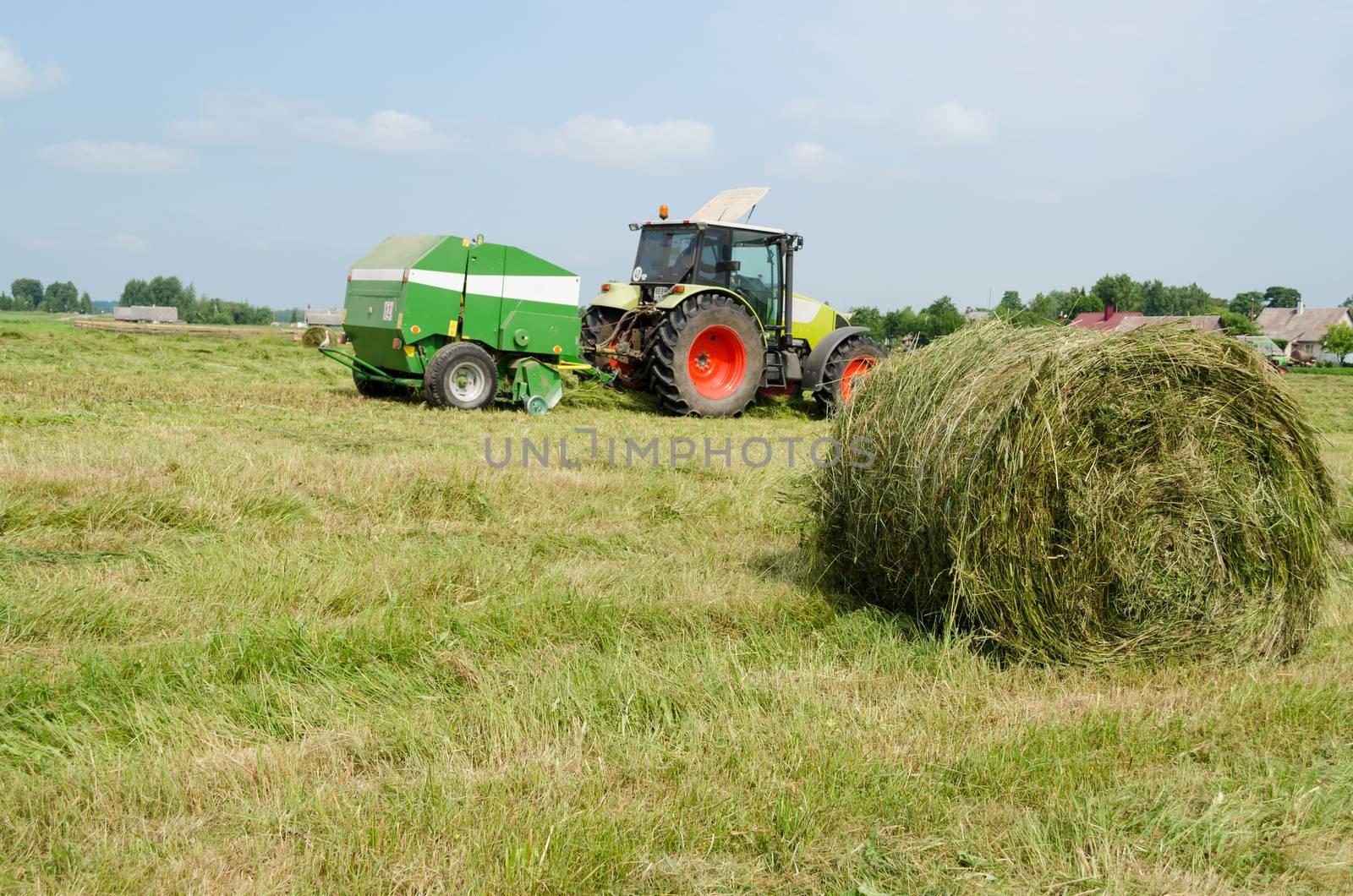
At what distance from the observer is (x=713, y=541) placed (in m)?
5.80

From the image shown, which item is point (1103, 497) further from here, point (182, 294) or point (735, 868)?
point (182, 294)

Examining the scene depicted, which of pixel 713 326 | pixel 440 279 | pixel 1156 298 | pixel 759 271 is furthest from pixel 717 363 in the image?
pixel 1156 298

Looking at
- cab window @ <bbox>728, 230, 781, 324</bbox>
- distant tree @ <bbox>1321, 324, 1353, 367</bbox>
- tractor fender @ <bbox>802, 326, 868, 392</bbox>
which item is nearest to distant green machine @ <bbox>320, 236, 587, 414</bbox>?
cab window @ <bbox>728, 230, 781, 324</bbox>

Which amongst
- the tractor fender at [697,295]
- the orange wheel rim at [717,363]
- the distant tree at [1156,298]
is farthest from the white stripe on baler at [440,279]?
the distant tree at [1156,298]

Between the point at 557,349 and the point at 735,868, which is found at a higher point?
the point at 557,349

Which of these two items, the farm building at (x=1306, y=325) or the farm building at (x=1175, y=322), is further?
the farm building at (x=1306, y=325)

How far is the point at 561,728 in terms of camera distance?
3.15 metres

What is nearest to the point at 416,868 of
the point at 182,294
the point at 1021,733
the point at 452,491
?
the point at 1021,733

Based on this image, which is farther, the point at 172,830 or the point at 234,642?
the point at 234,642

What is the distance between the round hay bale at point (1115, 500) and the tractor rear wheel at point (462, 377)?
7467 millimetres

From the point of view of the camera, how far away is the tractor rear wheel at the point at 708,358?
11.8 m

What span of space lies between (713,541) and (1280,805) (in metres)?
3.35

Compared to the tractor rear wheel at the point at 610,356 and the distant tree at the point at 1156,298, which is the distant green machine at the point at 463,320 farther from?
the distant tree at the point at 1156,298

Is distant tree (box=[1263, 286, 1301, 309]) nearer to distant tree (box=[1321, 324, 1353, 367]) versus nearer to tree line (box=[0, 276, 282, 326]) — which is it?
distant tree (box=[1321, 324, 1353, 367])
